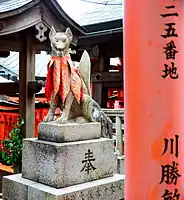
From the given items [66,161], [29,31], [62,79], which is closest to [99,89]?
[29,31]

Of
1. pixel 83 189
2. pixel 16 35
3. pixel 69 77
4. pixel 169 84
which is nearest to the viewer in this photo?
pixel 169 84

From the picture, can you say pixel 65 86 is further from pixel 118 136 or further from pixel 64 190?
pixel 118 136

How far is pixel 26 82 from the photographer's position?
5.94 meters

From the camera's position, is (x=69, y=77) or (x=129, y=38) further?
(x=69, y=77)

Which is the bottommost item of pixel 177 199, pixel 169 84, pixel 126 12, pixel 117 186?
pixel 117 186

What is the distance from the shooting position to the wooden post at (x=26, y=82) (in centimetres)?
594

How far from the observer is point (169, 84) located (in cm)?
171

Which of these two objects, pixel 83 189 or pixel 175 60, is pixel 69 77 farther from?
pixel 175 60

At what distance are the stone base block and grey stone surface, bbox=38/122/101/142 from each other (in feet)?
1.64

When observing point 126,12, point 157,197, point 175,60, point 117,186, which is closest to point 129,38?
point 126,12

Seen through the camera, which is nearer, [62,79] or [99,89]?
[62,79]

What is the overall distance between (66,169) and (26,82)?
2742 mm

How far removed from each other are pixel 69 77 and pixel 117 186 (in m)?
1.37

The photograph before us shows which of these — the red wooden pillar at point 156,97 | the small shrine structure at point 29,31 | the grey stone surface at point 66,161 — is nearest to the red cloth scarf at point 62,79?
the grey stone surface at point 66,161
